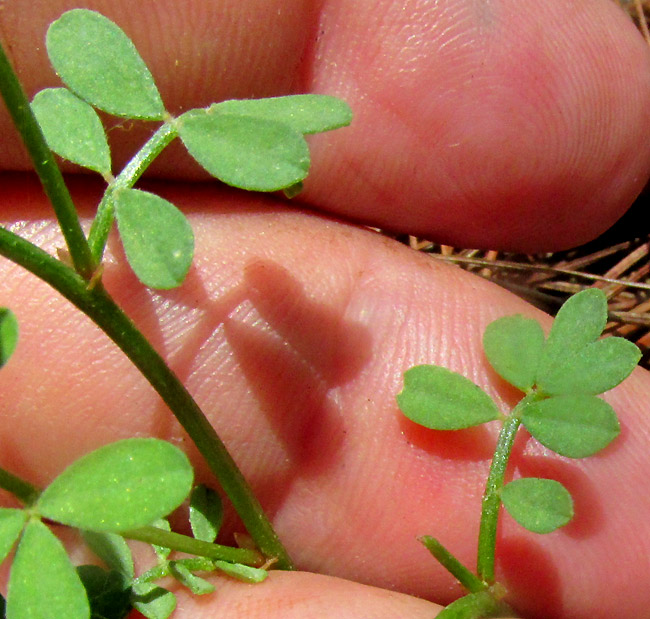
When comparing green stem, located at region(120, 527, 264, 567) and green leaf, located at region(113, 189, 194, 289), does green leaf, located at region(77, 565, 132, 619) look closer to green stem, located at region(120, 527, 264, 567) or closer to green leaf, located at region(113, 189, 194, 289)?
green stem, located at region(120, 527, 264, 567)

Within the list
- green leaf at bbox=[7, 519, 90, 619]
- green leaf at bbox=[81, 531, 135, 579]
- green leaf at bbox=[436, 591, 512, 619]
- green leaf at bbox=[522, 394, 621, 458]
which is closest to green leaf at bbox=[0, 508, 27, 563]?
green leaf at bbox=[7, 519, 90, 619]

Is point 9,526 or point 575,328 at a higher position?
point 575,328

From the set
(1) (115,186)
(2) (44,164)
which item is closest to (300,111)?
(1) (115,186)

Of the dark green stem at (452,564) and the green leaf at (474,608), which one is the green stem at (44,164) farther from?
the green leaf at (474,608)

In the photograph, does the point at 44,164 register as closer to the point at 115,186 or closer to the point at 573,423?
the point at 115,186

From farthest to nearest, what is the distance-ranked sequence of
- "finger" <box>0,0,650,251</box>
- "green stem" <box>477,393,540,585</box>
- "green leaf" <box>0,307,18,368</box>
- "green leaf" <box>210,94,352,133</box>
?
"finger" <box>0,0,650,251</box> → "green stem" <box>477,393,540,585</box> → "green leaf" <box>210,94,352,133</box> → "green leaf" <box>0,307,18,368</box>

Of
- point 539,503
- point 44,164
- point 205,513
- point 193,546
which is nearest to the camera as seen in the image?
point 44,164

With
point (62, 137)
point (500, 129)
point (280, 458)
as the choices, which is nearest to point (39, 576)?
point (62, 137)
